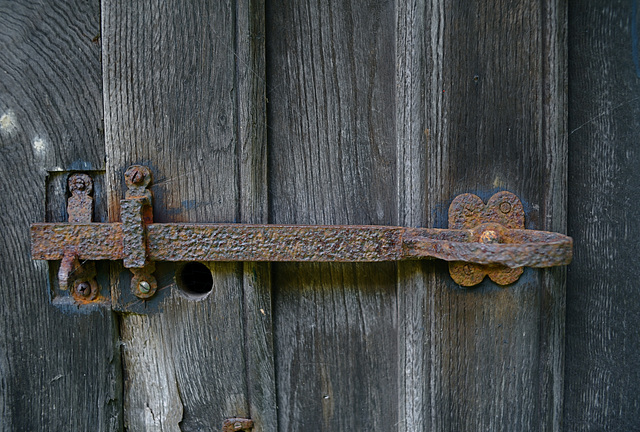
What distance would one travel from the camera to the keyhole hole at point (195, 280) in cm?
63

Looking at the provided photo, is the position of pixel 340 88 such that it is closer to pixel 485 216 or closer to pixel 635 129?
pixel 485 216

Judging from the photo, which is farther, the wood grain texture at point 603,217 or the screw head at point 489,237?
the wood grain texture at point 603,217

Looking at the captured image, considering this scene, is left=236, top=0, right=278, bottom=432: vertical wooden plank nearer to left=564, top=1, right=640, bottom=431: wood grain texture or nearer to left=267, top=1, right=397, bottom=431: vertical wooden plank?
left=267, top=1, right=397, bottom=431: vertical wooden plank

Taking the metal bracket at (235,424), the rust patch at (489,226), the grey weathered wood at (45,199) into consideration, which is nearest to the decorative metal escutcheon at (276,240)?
the rust patch at (489,226)

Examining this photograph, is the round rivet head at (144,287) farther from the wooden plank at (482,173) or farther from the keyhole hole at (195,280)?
the wooden plank at (482,173)

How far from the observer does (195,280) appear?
25.6 inches

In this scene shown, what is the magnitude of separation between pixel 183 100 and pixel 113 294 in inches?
13.2

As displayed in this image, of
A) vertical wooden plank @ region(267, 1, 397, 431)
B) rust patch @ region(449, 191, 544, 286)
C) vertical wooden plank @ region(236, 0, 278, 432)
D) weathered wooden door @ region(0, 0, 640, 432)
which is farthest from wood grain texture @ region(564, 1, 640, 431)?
vertical wooden plank @ region(236, 0, 278, 432)

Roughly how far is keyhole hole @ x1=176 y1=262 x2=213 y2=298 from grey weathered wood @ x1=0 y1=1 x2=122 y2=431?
5.0 inches

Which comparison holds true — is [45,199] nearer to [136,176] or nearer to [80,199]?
[80,199]

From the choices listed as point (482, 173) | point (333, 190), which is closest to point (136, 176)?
point (333, 190)

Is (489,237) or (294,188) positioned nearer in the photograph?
(489,237)

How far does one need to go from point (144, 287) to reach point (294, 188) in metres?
0.29

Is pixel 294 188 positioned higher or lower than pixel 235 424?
higher
